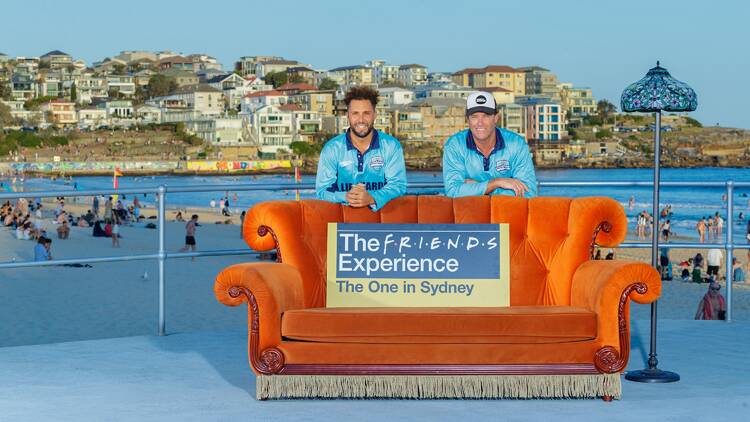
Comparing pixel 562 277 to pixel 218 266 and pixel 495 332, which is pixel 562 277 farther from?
pixel 218 266

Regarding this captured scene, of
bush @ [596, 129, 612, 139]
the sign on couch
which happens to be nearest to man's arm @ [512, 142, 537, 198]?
the sign on couch

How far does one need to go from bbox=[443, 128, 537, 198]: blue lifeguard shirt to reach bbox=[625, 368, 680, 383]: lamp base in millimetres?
936

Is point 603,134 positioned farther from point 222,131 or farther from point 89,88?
point 89,88

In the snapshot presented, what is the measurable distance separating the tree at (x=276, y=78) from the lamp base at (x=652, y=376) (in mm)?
155764

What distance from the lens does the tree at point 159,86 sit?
6181 inches

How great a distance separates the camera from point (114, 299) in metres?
14.9

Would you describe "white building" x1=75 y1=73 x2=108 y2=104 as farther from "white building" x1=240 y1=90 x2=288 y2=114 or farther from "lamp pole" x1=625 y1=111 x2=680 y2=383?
"lamp pole" x1=625 y1=111 x2=680 y2=383

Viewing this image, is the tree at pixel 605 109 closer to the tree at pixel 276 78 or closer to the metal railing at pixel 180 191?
the tree at pixel 276 78

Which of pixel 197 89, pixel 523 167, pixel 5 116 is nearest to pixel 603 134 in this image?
pixel 197 89

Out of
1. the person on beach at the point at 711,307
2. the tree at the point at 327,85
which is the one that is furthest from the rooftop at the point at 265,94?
the person on beach at the point at 711,307

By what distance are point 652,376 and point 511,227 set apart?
2.88 ft

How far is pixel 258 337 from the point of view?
438 centimetres

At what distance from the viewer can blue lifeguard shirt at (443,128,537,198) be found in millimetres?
5246

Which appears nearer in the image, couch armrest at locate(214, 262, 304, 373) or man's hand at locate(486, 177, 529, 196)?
couch armrest at locate(214, 262, 304, 373)
